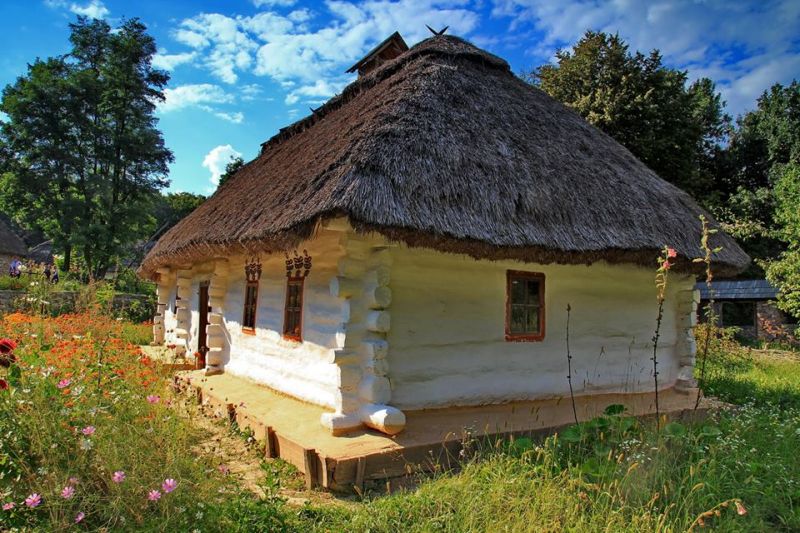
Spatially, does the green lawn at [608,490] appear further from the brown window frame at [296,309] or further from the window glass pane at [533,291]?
the brown window frame at [296,309]

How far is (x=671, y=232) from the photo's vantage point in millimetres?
6566

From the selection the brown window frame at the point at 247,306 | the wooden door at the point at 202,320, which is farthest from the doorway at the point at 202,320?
the brown window frame at the point at 247,306

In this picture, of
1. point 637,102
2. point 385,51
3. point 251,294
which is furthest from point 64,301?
A: point 637,102

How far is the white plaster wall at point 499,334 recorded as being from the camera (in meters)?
5.34

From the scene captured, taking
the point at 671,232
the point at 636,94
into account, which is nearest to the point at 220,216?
the point at 671,232

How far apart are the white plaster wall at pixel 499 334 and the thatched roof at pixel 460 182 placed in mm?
718

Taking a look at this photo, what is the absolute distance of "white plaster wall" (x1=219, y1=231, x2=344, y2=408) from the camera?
17.9ft

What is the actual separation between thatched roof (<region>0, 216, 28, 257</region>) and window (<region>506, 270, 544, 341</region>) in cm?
2897

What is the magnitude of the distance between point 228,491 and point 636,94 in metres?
16.4

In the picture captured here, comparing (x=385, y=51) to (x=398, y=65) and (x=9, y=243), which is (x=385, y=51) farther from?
(x=9, y=243)

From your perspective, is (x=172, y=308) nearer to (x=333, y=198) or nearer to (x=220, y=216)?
(x=220, y=216)

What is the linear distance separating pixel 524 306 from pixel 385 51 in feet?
21.6

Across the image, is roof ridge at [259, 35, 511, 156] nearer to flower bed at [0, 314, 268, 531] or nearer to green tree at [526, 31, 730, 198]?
flower bed at [0, 314, 268, 531]

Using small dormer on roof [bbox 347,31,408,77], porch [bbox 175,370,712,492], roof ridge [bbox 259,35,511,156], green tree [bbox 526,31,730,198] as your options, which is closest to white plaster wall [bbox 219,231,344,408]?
porch [bbox 175,370,712,492]
